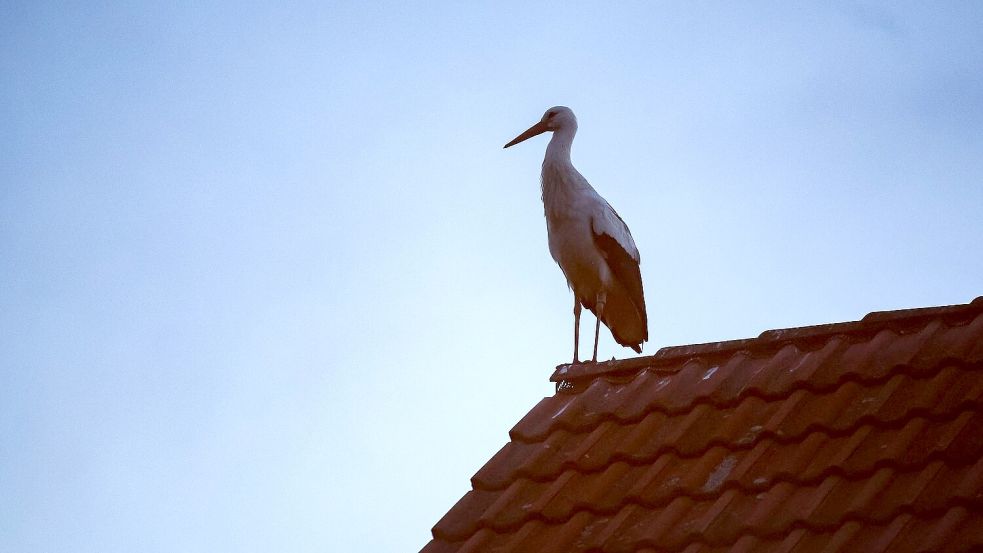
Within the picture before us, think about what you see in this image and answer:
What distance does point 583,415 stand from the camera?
436cm

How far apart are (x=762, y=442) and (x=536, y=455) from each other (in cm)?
80

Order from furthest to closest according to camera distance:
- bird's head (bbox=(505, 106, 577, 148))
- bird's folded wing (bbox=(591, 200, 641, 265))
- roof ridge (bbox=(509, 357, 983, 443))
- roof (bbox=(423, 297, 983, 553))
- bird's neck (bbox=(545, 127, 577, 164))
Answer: bird's head (bbox=(505, 106, 577, 148))
bird's neck (bbox=(545, 127, 577, 164))
bird's folded wing (bbox=(591, 200, 641, 265))
roof ridge (bbox=(509, 357, 983, 443))
roof (bbox=(423, 297, 983, 553))

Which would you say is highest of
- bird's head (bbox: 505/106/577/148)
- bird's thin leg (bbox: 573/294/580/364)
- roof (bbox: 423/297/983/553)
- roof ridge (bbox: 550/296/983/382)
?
bird's head (bbox: 505/106/577/148)

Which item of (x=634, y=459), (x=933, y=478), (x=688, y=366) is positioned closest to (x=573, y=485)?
(x=634, y=459)

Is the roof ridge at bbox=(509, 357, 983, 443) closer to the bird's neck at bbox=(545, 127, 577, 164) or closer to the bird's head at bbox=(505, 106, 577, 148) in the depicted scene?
the bird's neck at bbox=(545, 127, 577, 164)

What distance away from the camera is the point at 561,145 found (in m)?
8.71

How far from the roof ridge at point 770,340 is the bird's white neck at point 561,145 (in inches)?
152

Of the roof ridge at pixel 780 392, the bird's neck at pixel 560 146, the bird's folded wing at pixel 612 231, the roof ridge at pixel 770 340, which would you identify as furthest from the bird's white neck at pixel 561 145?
the roof ridge at pixel 780 392

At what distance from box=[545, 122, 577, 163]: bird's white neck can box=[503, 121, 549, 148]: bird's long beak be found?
285 mm

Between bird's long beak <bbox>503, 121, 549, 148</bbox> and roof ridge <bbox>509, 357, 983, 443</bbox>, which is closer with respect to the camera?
roof ridge <bbox>509, 357, 983, 443</bbox>

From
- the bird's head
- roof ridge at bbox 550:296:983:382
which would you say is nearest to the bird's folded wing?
the bird's head

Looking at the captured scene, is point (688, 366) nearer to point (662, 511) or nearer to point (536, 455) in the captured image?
point (536, 455)

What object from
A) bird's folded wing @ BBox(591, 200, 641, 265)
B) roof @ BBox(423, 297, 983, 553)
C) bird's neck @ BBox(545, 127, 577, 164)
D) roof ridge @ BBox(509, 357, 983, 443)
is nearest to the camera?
roof @ BBox(423, 297, 983, 553)

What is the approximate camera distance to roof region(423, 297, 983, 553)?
3.25 meters
